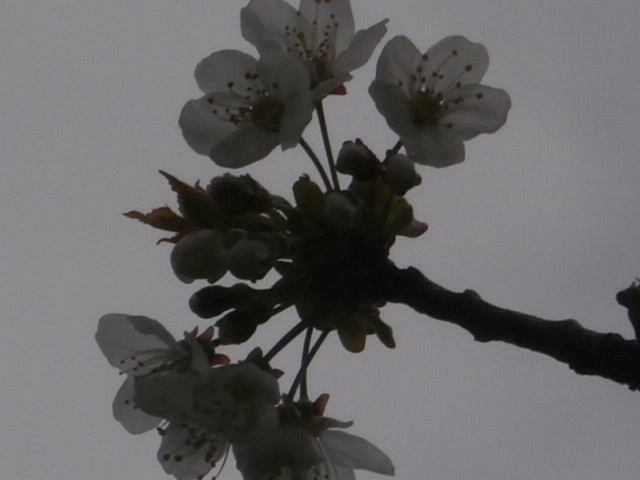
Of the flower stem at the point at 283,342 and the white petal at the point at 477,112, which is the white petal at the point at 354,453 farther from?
the white petal at the point at 477,112

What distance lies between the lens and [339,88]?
2.72m

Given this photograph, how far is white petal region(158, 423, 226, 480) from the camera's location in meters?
2.59

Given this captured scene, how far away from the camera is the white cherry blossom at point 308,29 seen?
282cm

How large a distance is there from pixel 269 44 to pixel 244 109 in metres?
0.21

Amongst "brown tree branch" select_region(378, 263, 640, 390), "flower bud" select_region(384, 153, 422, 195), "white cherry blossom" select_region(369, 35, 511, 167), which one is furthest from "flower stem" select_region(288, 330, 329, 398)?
"white cherry blossom" select_region(369, 35, 511, 167)

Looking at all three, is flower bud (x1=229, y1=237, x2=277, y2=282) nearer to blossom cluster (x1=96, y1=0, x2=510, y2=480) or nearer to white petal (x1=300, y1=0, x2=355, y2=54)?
blossom cluster (x1=96, y1=0, x2=510, y2=480)

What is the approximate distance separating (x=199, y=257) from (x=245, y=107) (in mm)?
605

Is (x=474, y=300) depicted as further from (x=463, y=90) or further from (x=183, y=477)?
(x=183, y=477)

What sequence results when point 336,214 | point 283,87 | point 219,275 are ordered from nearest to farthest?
point 336,214
point 219,275
point 283,87

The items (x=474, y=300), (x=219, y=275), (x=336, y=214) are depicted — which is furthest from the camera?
(x=219, y=275)

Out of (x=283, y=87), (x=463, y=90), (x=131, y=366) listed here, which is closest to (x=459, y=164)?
(x=463, y=90)

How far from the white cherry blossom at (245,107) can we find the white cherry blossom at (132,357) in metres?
0.56

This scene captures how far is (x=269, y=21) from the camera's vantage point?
9.36 ft

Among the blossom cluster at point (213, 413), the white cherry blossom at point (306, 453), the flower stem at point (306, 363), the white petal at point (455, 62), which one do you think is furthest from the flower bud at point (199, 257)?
the white petal at point (455, 62)
